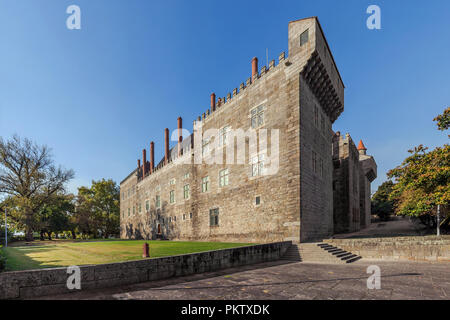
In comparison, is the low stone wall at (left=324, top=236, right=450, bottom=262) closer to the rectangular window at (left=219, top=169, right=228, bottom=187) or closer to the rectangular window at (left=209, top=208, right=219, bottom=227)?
the rectangular window at (left=219, top=169, right=228, bottom=187)

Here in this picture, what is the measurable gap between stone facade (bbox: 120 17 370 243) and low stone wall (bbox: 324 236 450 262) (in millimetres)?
3129

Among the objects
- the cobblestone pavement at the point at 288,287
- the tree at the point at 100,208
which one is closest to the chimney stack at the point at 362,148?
the cobblestone pavement at the point at 288,287

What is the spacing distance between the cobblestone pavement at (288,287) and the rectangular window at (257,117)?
12259mm

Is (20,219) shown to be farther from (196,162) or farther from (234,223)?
(234,223)

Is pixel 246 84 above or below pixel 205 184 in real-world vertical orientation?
above

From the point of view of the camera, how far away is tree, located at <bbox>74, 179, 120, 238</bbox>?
49.1m

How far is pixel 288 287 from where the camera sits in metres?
6.81

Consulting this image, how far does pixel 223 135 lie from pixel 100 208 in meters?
42.9

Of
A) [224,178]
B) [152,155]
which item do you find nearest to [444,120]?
[224,178]

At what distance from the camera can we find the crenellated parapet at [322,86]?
16.6 metres

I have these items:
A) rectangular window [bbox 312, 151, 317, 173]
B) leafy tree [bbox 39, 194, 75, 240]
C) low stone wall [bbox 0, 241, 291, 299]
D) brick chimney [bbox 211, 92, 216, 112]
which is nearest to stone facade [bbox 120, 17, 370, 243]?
brick chimney [bbox 211, 92, 216, 112]

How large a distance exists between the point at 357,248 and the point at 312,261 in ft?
11.1

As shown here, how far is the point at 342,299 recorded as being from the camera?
221 inches

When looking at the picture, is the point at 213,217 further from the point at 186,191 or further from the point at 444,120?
the point at 444,120
